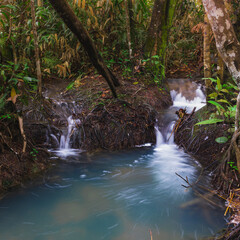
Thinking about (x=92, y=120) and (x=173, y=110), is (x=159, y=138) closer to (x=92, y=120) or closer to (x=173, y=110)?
(x=173, y=110)

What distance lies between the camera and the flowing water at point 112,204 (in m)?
2.36

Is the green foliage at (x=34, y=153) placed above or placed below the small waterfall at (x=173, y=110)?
below

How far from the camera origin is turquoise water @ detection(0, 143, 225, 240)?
2.36 meters

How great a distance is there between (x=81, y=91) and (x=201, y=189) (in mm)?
3743

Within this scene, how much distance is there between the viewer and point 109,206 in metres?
2.83

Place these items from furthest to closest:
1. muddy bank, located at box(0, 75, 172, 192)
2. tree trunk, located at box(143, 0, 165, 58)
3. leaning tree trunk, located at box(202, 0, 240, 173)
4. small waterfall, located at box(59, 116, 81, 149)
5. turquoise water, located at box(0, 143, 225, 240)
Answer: tree trunk, located at box(143, 0, 165, 58)
small waterfall, located at box(59, 116, 81, 149)
muddy bank, located at box(0, 75, 172, 192)
leaning tree trunk, located at box(202, 0, 240, 173)
turquoise water, located at box(0, 143, 225, 240)

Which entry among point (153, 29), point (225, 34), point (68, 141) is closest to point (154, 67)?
point (153, 29)

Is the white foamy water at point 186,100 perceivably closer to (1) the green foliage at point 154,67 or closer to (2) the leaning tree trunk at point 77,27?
(1) the green foliage at point 154,67

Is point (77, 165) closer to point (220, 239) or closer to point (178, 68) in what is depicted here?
point (220, 239)

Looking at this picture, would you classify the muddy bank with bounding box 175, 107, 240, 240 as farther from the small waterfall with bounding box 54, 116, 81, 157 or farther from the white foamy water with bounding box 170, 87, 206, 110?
the small waterfall with bounding box 54, 116, 81, 157

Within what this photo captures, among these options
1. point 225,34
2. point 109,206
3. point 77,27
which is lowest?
point 109,206

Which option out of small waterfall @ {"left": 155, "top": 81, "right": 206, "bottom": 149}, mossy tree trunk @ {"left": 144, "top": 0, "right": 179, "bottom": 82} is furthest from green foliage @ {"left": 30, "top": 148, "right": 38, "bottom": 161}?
mossy tree trunk @ {"left": 144, "top": 0, "right": 179, "bottom": 82}

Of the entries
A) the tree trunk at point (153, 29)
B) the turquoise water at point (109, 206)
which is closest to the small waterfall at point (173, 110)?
the turquoise water at point (109, 206)

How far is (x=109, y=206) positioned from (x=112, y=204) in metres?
0.06
